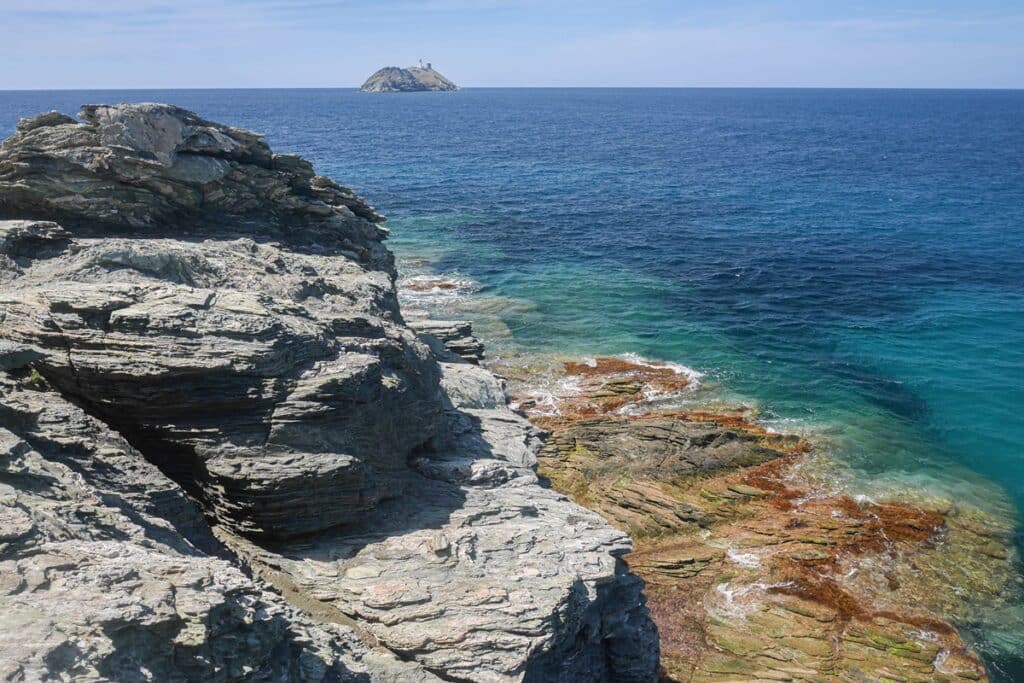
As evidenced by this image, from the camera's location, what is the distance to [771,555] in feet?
95.2

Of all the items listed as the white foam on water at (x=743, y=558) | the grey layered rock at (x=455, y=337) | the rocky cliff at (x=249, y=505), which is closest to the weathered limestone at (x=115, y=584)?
the rocky cliff at (x=249, y=505)

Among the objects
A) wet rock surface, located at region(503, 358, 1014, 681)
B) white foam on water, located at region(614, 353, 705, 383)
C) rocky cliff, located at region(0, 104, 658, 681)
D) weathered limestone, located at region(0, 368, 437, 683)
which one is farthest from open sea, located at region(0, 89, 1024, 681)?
weathered limestone, located at region(0, 368, 437, 683)

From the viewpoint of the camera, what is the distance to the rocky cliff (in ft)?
40.4

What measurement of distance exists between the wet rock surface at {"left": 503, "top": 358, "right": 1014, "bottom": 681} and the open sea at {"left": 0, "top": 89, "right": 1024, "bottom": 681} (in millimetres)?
1786

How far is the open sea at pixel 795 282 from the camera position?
130 feet

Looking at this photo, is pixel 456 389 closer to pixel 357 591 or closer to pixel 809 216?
pixel 357 591

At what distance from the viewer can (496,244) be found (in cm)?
7631

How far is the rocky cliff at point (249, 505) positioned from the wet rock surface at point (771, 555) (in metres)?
6.40

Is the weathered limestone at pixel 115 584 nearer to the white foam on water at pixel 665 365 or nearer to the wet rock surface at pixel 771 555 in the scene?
the wet rock surface at pixel 771 555

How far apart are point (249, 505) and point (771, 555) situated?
2089cm

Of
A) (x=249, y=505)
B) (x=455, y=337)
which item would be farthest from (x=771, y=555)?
(x=249, y=505)

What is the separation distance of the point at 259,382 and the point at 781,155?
14795 centimetres

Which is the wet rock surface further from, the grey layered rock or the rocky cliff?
the rocky cliff

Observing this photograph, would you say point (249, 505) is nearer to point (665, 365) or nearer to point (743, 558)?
point (743, 558)
